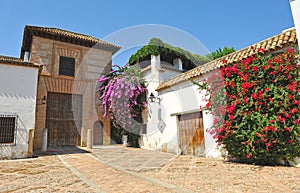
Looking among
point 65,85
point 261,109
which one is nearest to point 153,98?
point 261,109

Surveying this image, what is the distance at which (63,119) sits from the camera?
10.6 metres

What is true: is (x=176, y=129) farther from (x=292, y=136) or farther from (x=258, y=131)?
(x=292, y=136)

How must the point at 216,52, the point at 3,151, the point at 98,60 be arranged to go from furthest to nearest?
the point at 216,52 < the point at 98,60 < the point at 3,151

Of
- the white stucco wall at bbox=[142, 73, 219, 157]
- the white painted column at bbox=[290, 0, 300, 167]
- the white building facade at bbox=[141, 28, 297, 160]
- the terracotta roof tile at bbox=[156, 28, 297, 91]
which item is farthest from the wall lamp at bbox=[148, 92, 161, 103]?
the white painted column at bbox=[290, 0, 300, 167]

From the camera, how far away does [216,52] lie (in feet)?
51.2

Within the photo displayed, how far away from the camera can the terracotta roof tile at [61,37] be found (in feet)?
34.5

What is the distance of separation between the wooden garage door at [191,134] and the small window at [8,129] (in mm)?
5763

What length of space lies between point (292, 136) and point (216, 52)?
12026 millimetres

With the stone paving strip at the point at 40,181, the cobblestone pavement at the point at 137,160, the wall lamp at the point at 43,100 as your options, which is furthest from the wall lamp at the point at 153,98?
the stone paving strip at the point at 40,181

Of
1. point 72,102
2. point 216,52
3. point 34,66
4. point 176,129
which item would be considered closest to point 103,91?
point 72,102

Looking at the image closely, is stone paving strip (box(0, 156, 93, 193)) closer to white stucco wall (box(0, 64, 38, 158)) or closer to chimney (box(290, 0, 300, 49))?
white stucco wall (box(0, 64, 38, 158))

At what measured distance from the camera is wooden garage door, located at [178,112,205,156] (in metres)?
6.82

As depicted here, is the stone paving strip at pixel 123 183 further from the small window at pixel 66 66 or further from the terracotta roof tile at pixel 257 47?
the small window at pixel 66 66

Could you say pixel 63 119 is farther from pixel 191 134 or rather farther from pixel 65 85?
pixel 191 134
